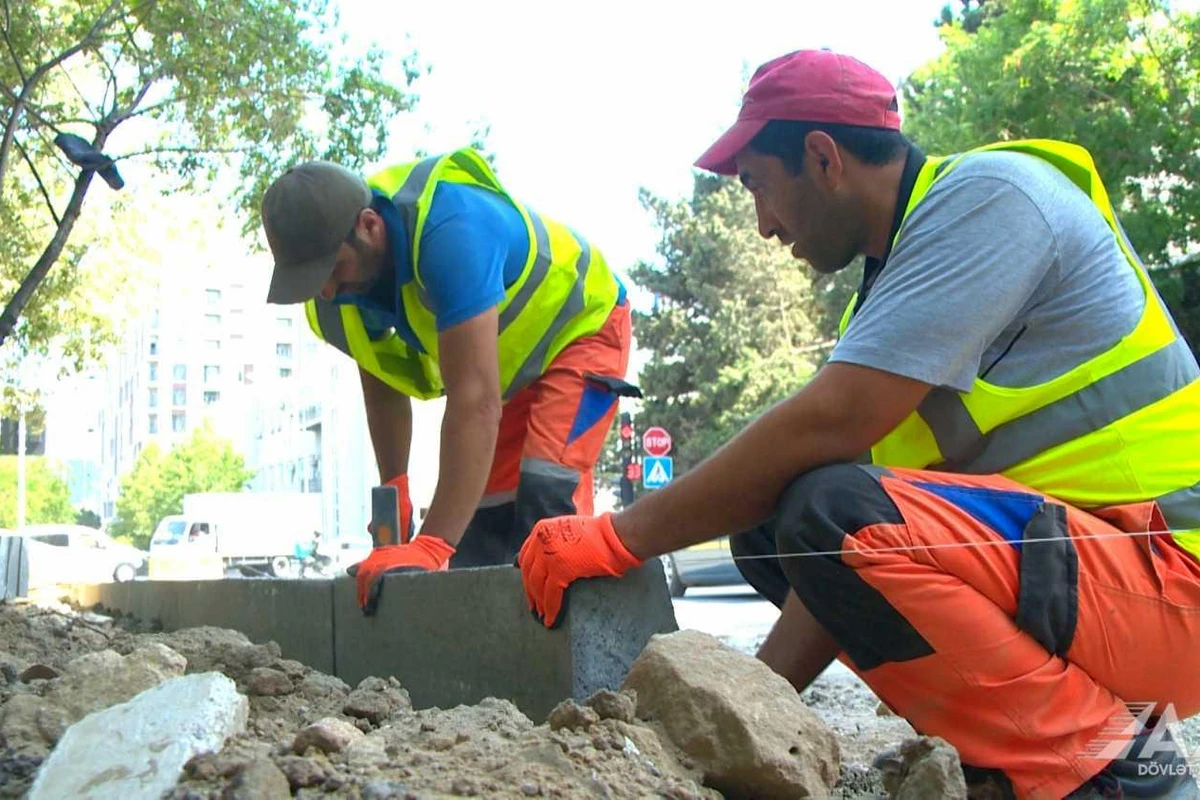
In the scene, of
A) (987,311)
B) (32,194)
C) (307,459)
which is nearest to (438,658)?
(987,311)

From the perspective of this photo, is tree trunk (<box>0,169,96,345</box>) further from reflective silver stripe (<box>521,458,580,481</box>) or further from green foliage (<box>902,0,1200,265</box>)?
green foliage (<box>902,0,1200,265</box>)

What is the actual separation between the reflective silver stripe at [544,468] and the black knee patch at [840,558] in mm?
1859

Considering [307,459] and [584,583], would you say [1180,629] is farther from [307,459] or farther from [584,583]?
[307,459]

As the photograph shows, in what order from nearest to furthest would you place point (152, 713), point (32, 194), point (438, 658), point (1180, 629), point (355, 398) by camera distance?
point (152, 713), point (1180, 629), point (438, 658), point (32, 194), point (355, 398)

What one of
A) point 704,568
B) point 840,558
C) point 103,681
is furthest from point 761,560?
point 704,568

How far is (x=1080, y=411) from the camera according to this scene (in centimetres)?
207

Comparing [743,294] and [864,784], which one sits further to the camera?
[743,294]

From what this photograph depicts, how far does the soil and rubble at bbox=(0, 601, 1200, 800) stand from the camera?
160cm

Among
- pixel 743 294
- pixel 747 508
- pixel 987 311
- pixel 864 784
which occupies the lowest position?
pixel 864 784

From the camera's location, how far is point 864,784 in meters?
2.14

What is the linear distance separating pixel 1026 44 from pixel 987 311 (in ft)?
49.6

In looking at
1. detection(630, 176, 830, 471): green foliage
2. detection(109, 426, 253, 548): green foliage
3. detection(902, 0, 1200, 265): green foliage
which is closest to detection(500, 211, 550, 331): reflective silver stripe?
detection(902, 0, 1200, 265): green foliage

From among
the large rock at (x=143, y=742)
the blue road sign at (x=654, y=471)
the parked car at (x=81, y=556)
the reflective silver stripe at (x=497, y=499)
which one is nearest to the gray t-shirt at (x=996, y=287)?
the large rock at (x=143, y=742)

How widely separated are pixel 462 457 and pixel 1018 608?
169 centimetres
